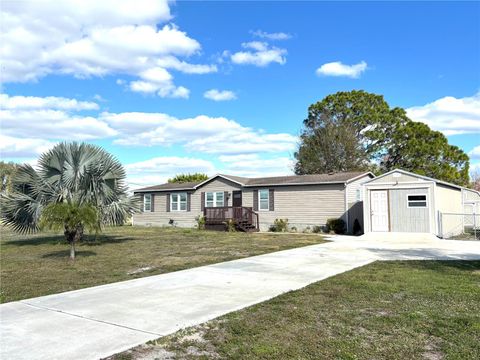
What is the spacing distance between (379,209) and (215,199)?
10890 mm

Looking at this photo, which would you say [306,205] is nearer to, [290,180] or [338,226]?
[290,180]

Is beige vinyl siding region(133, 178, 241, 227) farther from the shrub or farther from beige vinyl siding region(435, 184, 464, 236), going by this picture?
beige vinyl siding region(435, 184, 464, 236)


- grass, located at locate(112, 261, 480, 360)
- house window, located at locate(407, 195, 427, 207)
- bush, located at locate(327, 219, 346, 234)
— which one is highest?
house window, located at locate(407, 195, 427, 207)

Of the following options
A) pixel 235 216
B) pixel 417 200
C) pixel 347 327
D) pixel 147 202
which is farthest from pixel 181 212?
pixel 347 327

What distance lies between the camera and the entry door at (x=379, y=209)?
19125 millimetres

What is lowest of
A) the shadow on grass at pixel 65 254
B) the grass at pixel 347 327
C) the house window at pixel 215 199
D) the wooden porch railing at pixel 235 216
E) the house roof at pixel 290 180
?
the grass at pixel 347 327

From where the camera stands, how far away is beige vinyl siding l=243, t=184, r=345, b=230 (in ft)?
71.5

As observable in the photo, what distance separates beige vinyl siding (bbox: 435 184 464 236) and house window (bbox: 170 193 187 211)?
15963 mm

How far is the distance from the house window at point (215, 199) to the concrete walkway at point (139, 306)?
1532 cm

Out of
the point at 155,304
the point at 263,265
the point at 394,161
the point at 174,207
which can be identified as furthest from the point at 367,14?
the point at 394,161

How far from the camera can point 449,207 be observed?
65.9 feet

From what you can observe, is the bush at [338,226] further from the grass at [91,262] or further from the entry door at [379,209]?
the grass at [91,262]

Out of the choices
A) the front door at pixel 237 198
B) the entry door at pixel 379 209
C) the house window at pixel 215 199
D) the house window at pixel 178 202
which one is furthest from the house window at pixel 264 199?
the entry door at pixel 379 209

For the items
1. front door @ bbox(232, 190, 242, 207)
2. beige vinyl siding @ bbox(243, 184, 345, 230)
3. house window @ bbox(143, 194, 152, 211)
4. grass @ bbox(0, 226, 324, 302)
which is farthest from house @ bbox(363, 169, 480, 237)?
house window @ bbox(143, 194, 152, 211)
